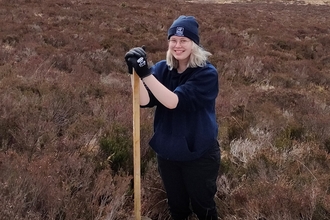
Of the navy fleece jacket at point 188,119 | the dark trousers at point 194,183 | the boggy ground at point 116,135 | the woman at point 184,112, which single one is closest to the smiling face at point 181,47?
the woman at point 184,112

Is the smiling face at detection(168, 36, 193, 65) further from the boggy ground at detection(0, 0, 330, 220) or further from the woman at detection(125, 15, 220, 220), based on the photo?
the boggy ground at detection(0, 0, 330, 220)

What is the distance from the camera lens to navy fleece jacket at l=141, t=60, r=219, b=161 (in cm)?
271

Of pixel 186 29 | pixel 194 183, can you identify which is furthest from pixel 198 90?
pixel 194 183

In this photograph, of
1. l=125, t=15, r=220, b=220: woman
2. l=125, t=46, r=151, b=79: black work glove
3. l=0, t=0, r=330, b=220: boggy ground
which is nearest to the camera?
l=125, t=46, r=151, b=79: black work glove

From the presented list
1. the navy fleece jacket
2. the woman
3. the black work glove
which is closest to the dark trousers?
the woman

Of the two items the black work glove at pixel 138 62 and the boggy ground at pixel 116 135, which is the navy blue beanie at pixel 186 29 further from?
the boggy ground at pixel 116 135

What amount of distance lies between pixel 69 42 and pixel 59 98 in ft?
19.8

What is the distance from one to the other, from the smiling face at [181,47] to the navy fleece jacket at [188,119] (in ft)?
0.40

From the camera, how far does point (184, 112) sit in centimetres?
281

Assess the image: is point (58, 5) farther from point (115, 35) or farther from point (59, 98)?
point (59, 98)

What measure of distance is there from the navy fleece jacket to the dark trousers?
0.10 meters

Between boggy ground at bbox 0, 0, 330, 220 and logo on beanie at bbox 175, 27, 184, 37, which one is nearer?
logo on beanie at bbox 175, 27, 184, 37

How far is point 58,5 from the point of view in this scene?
18.5 metres

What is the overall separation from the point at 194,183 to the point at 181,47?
1.03 meters
